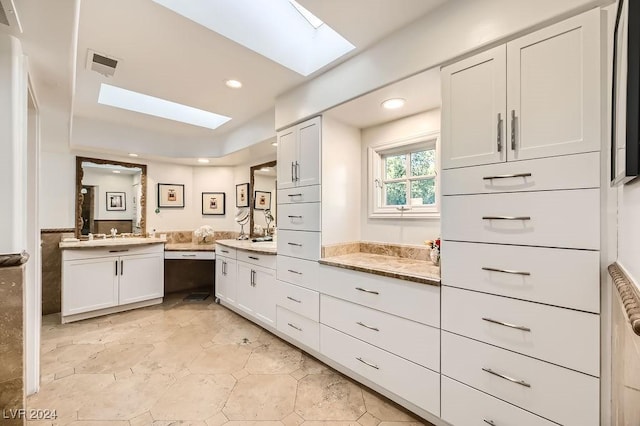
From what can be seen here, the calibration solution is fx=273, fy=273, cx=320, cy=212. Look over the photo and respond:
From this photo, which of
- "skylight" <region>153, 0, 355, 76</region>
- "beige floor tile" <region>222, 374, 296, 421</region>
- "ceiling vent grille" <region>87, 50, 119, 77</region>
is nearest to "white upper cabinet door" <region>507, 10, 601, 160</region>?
"skylight" <region>153, 0, 355, 76</region>

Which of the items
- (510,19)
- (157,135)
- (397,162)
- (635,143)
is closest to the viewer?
(635,143)

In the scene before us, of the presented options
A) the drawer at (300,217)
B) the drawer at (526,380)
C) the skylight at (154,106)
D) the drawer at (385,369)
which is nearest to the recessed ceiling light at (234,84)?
the skylight at (154,106)

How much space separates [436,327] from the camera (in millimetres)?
1588

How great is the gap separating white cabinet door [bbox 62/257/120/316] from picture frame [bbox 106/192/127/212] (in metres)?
0.96

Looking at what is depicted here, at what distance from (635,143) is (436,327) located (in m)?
1.25

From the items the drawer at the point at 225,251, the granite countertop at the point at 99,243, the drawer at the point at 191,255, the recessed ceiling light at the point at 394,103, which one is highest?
the recessed ceiling light at the point at 394,103

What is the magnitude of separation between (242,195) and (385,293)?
3.22m

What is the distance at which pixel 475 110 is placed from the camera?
1.49 m

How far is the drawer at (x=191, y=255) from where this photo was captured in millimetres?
3896

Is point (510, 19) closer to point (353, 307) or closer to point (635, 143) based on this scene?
point (635, 143)

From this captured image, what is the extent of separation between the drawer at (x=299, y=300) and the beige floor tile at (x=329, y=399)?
46cm

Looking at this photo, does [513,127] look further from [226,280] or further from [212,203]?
[212,203]

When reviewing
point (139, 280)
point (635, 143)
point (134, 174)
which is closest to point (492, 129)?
point (635, 143)

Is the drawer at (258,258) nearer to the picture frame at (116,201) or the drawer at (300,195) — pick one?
the drawer at (300,195)
